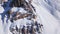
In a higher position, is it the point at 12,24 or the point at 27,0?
the point at 27,0

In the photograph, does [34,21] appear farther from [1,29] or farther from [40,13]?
[1,29]

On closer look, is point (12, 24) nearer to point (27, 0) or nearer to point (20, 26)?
point (20, 26)

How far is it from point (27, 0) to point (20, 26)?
0.16 metres

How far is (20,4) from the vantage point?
3.00 ft

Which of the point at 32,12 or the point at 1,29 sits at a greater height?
the point at 32,12

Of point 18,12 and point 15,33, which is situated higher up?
point 18,12

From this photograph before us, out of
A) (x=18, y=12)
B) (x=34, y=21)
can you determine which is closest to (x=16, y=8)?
(x=18, y=12)

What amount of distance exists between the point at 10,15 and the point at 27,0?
0.13 m

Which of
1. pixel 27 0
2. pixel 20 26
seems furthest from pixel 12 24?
pixel 27 0

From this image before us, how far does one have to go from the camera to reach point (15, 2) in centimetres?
90

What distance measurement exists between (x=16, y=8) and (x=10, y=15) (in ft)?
0.17

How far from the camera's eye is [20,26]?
2.93 feet

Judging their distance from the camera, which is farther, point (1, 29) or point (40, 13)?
point (40, 13)

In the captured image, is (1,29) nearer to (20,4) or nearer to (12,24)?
(12,24)
